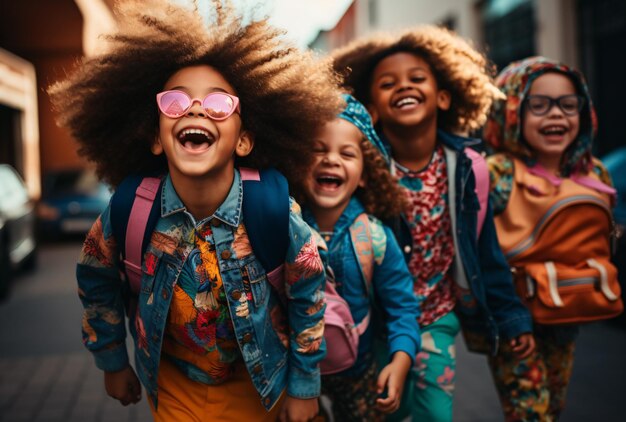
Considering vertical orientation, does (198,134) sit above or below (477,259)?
above

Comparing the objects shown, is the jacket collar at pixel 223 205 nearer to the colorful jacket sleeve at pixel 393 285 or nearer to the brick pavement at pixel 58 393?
the colorful jacket sleeve at pixel 393 285

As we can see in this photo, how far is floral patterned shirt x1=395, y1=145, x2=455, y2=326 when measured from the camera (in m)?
3.09

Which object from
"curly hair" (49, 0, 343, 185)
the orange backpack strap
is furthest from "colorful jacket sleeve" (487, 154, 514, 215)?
"curly hair" (49, 0, 343, 185)

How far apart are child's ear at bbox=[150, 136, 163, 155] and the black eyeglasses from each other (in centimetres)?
177

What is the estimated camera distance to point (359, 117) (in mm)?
2859

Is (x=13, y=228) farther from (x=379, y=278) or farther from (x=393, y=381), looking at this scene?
(x=393, y=381)

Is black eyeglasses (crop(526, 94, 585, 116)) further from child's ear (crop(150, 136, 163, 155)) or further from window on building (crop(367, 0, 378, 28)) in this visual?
window on building (crop(367, 0, 378, 28))

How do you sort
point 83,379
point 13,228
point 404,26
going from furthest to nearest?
point 13,228 → point 83,379 → point 404,26

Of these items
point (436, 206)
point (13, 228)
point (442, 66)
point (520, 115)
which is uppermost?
point (442, 66)

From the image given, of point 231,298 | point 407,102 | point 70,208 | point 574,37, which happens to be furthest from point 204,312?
point 70,208

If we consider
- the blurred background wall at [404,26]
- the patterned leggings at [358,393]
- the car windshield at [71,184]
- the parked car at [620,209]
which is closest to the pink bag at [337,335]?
the patterned leggings at [358,393]

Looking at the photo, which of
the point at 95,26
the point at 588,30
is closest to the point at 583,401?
the point at 588,30

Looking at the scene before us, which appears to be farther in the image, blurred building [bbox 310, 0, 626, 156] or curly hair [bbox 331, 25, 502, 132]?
blurred building [bbox 310, 0, 626, 156]

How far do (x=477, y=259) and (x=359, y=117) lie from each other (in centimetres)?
78
